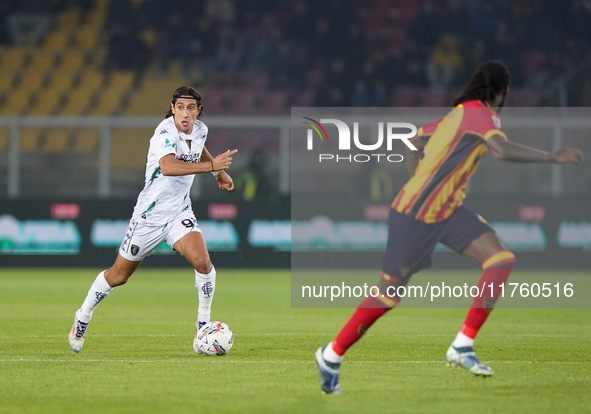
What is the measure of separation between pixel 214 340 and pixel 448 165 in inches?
108

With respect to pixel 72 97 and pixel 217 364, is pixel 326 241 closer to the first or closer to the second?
pixel 72 97

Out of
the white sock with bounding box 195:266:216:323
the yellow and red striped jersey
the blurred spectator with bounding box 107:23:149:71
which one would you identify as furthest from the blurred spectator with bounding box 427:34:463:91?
the yellow and red striped jersey

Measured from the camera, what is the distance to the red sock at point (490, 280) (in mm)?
5934

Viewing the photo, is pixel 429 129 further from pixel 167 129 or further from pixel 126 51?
pixel 126 51

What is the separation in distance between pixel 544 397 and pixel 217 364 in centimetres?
261

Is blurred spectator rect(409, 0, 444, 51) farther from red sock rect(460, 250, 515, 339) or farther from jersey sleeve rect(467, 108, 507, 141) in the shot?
red sock rect(460, 250, 515, 339)

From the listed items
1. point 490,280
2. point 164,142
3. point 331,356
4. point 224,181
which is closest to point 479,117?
point 490,280

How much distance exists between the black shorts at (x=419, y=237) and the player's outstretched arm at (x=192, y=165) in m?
1.66

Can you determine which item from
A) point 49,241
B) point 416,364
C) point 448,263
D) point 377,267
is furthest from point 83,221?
point 416,364

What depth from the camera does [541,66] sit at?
23.1m

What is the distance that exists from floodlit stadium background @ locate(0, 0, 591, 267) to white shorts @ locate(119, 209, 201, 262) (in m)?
9.06

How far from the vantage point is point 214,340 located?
7578mm

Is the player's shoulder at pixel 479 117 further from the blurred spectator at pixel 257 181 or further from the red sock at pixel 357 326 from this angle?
the blurred spectator at pixel 257 181

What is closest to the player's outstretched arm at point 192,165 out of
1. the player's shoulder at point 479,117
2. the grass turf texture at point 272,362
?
the grass turf texture at point 272,362
